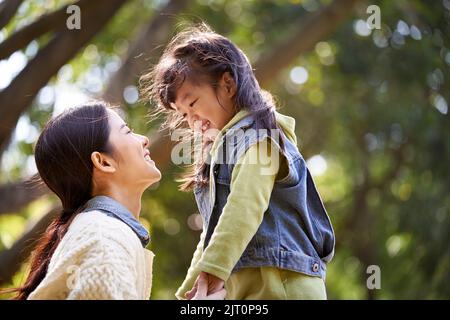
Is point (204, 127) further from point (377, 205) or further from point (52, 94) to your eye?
point (377, 205)

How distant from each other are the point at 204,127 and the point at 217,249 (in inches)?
21.9

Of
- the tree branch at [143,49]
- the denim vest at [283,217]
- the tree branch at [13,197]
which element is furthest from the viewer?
the tree branch at [143,49]

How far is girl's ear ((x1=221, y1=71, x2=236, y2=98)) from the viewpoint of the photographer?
2479mm

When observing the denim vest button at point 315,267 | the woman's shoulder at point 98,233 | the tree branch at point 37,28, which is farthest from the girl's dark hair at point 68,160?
the tree branch at point 37,28

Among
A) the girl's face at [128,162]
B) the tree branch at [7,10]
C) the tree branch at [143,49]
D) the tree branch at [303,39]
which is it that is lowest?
the tree branch at [303,39]

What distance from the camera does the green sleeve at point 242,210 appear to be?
80.9 inches

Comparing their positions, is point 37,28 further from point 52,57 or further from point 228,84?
point 228,84

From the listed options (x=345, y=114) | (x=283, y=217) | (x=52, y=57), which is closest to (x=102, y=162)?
(x=283, y=217)

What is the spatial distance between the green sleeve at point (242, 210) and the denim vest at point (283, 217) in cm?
5

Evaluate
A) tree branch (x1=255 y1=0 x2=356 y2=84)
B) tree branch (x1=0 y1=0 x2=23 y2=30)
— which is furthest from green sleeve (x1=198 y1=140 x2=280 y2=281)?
tree branch (x1=255 y1=0 x2=356 y2=84)

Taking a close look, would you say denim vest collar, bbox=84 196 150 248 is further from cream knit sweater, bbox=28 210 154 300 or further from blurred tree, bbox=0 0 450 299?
blurred tree, bbox=0 0 450 299

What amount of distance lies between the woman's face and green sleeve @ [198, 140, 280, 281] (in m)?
0.32

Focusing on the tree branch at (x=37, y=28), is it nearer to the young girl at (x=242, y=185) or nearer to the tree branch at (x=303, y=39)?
the young girl at (x=242, y=185)
